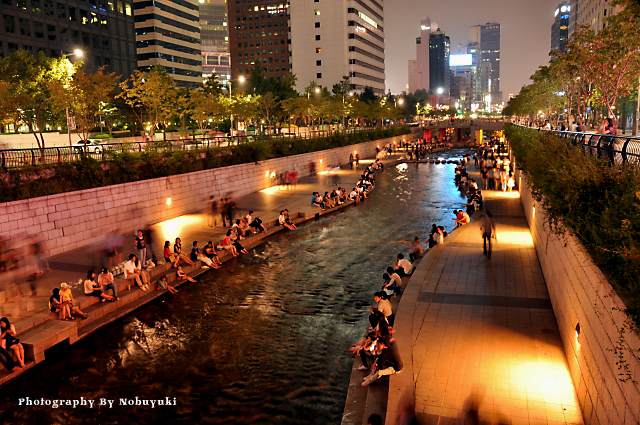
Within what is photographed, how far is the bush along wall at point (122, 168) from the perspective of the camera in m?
19.0

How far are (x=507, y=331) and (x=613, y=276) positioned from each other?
4.46 m

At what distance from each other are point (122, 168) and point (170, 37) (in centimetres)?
9746

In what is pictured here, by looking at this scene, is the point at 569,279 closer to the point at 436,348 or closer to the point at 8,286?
the point at 436,348

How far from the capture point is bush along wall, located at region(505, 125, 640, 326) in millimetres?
5574

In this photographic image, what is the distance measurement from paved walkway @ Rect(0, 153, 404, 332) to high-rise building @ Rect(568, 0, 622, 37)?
7330cm

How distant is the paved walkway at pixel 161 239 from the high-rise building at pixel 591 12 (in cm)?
7330

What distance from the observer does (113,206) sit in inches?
880

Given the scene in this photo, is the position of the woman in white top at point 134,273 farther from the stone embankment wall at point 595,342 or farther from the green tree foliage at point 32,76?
the green tree foliage at point 32,76

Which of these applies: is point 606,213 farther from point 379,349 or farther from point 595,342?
point 379,349

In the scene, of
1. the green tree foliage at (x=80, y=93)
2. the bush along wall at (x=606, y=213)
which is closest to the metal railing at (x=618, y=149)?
the bush along wall at (x=606, y=213)

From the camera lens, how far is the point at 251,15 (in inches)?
5630

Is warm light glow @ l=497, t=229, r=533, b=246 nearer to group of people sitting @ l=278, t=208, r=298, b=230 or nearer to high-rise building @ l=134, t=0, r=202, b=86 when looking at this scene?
group of people sitting @ l=278, t=208, r=298, b=230

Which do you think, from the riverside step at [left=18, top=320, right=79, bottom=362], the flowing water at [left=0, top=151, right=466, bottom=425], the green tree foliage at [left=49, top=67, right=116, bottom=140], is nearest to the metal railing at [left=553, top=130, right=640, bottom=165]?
the flowing water at [left=0, top=151, right=466, bottom=425]

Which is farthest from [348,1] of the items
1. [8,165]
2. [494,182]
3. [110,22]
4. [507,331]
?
[507,331]
